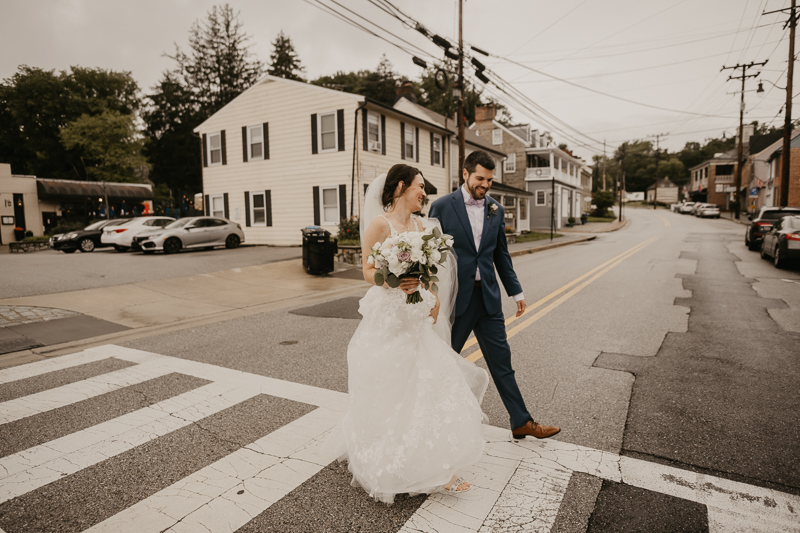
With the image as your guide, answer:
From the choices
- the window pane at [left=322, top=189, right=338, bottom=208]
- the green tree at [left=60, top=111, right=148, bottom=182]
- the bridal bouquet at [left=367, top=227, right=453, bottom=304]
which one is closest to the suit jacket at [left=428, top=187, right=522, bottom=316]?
the bridal bouquet at [left=367, top=227, right=453, bottom=304]

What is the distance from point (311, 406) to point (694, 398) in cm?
357

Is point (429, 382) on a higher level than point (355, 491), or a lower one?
higher

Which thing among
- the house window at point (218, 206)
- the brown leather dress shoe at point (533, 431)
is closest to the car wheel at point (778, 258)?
the brown leather dress shoe at point (533, 431)

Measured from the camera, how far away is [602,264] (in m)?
15.7

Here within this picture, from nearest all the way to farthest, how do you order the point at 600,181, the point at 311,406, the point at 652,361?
the point at 311,406, the point at 652,361, the point at 600,181

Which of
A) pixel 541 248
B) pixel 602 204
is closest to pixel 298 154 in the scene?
pixel 541 248

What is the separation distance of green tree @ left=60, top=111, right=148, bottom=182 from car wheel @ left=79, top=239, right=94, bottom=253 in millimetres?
26696

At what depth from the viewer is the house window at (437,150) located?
89.1ft

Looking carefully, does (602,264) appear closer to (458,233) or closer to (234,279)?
(234,279)

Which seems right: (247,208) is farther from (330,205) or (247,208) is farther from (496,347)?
(496,347)

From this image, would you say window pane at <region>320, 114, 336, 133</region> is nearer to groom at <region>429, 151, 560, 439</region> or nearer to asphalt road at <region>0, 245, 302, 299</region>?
asphalt road at <region>0, 245, 302, 299</region>

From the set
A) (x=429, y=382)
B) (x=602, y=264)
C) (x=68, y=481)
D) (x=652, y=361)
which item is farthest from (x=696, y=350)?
(x=602, y=264)

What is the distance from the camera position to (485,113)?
4453 cm

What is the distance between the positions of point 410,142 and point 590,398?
22.0 metres
